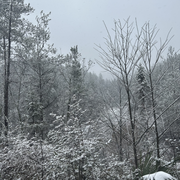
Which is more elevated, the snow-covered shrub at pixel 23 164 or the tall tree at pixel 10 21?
the tall tree at pixel 10 21

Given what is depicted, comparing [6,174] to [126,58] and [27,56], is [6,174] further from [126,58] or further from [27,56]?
[27,56]

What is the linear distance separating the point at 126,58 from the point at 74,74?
12.5 meters

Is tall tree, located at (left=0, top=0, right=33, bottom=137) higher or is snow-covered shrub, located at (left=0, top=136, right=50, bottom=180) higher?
tall tree, located at (left=0, top=0, right=33, bottom=137)

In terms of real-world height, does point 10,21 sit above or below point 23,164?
above

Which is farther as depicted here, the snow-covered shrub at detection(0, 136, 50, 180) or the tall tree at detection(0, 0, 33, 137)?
the tall tree at detection(0, 0, 33, 137)

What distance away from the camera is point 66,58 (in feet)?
46.0

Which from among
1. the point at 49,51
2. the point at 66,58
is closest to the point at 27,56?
the point at 49,51

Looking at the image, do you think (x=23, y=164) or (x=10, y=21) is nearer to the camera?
(x=23, y=164)

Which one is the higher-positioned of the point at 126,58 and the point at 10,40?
the point at 10,40

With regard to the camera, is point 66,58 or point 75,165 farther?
point 66,58

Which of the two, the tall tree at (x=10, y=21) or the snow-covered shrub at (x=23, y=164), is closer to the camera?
the snow-covered shrub at (x=23, y=164)

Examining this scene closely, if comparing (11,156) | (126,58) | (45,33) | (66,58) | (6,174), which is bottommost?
(6,174)

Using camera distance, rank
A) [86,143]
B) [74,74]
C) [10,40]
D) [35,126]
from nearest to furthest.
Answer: [86,143] → [10,40] → [35,126] → [74,74]

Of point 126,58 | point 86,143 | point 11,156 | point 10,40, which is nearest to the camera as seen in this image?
point 126,58
